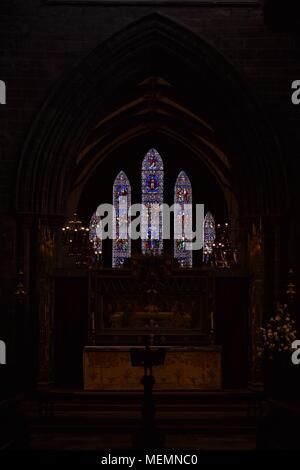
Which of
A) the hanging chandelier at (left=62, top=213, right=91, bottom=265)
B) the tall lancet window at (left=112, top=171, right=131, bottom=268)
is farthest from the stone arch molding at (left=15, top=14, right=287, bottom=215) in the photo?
the tall lancet window at (left=112, top=171, right=131, bottom=268)

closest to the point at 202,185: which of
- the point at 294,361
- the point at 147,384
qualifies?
the point at 294,361

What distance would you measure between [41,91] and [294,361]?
21.8 feet

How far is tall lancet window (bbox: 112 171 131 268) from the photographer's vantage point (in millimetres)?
29484

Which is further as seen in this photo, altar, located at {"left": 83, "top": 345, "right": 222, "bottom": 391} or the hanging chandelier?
the hanging chandelier

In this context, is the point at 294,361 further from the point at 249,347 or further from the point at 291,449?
the point at 291,449

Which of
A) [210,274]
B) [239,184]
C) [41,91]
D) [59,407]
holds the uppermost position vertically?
[41,91]

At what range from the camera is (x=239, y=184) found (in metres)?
17.5

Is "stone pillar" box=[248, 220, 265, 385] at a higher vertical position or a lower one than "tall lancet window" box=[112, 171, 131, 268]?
lower

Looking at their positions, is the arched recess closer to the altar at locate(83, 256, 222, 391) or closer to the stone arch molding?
the stone arch molding

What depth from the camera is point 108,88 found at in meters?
17.4
